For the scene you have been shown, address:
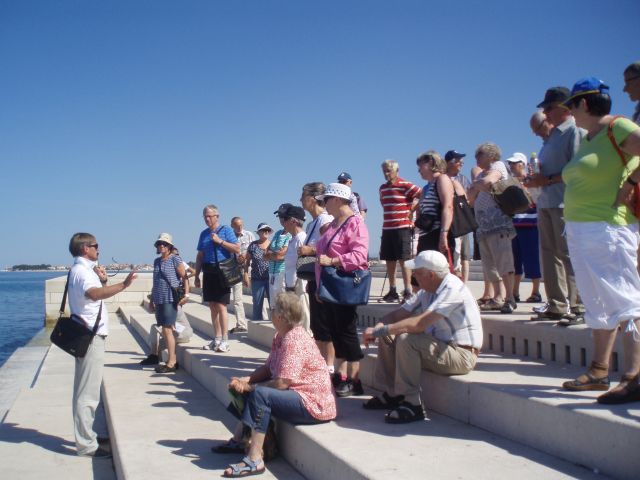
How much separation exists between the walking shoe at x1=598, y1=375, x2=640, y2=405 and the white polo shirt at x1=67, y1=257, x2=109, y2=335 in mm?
3616

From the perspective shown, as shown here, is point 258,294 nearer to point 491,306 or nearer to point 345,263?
point 491,306

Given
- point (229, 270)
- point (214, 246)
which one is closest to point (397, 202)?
point (229, 270)

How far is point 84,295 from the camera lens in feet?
15.9

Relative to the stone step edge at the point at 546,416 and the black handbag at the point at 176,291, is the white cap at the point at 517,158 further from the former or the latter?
the black handbag at the point at 176,291

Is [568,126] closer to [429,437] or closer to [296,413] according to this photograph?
[429,437]

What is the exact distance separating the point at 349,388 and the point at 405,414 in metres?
0.91

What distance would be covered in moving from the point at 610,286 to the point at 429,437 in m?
1.27

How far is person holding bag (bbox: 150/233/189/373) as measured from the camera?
23.9 ft

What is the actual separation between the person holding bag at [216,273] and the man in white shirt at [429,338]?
3.28 metres

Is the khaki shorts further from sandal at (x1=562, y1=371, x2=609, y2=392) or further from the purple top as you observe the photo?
sandal at (x1=562, y1=371, x2=609, y2=392)

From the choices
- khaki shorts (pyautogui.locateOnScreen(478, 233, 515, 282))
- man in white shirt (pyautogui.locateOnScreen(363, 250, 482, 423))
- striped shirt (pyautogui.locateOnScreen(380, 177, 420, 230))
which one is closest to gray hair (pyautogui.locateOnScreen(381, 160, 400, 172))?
striped shirt (pyautogui.locateOnScreen(380, 177, 420, 230))

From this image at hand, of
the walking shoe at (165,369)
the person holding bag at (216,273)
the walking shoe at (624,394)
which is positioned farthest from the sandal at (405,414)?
the walking shoe at (165,369)

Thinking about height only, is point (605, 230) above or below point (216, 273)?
above

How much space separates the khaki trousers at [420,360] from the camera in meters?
Answer: 3.82
